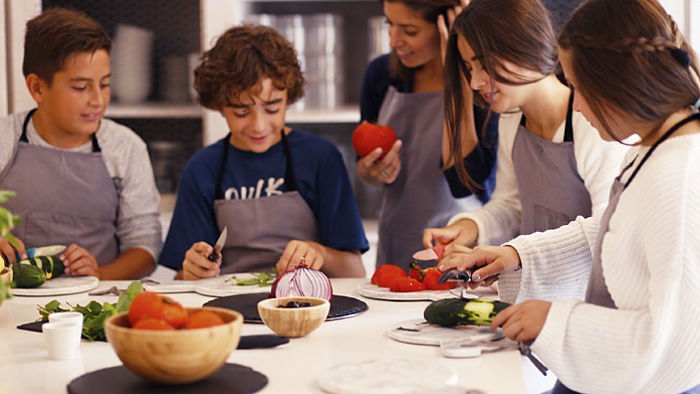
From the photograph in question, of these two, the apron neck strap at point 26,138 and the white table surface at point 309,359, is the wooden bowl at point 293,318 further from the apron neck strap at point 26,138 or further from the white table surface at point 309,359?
the apron neck strap at point 26,138

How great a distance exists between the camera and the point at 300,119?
267 centimetres

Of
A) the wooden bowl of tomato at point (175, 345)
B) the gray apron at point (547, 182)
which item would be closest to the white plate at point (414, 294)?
the gray apron at point (547, 182)

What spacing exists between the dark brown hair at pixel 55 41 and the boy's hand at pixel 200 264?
65cm

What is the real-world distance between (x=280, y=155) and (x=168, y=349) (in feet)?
3.86

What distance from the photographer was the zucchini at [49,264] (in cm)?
151

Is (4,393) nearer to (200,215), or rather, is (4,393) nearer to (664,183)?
(664,183)

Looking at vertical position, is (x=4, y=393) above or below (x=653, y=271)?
below

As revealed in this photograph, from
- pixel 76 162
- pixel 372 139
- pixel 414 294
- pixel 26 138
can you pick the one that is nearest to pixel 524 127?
pixel 372 139

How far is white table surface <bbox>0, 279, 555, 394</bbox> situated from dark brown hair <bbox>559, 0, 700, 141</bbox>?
0.35 meters

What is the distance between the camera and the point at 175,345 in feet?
2.50

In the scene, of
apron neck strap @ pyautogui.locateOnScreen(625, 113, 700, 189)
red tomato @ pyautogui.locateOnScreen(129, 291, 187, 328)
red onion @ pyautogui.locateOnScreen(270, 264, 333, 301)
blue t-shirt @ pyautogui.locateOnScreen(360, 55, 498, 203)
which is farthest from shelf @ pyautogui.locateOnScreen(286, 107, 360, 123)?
red tomato @ pyautogui.locateOnScreen(129, 291, 187, 328)

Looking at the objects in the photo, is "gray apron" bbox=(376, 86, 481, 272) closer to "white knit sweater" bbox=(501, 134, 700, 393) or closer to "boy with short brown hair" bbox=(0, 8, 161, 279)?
"boy with short brown hair" bbox=(0, 8, 161, 279)

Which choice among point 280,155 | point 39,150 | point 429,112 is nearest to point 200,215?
point 280,155

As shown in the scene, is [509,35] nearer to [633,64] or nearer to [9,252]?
[633,64]
